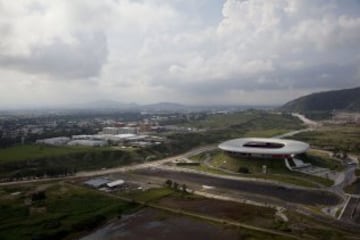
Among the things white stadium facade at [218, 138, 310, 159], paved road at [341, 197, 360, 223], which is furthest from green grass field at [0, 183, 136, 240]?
white stadium facade at [218, 138, 310, 159]

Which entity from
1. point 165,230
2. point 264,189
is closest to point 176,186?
point 264,189

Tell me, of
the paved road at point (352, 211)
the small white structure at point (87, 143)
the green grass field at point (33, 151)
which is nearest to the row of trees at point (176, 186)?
the paved road at point (352, 211)

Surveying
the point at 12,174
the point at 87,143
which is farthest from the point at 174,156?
the point at 12,174

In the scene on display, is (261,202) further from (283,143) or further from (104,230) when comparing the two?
(283,143)

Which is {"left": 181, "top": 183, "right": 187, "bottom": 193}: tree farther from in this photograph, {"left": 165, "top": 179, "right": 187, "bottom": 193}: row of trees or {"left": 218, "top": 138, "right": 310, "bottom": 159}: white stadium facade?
{"left": 218, "top": 138, "right": 310, "bottom": 159}: white stadium facade

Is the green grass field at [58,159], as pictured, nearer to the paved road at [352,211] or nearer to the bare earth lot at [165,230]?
Answer: the bare earth lot at [165,230]

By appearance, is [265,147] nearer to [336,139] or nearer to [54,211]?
[54,211]
